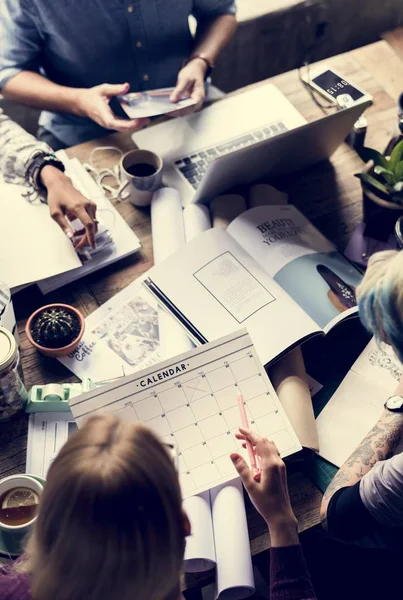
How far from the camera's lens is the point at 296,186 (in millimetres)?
1288

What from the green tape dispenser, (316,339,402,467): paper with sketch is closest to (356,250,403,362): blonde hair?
(316,339,402,467): paper with sketch

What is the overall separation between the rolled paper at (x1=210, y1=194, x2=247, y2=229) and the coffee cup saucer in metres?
0.65

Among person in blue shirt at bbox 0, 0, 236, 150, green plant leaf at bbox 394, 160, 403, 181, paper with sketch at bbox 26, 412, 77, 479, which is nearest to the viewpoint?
paper with sketch at bbox 26, 412, 77, 479

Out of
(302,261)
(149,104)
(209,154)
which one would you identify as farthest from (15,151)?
(302,261)

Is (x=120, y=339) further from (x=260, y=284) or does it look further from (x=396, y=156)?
(x=396, y=156)

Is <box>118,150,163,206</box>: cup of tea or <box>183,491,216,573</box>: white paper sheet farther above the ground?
<box>118,150,163,206</box>: cup of tea

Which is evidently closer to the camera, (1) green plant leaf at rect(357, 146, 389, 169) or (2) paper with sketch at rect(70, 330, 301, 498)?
(2) paper with sketch at rect(70, 330, 301, 498)

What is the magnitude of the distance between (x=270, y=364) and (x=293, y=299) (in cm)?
15

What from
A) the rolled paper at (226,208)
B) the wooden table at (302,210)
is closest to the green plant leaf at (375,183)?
the wooden table at (302,210)

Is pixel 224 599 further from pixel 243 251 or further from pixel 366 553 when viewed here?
pixel 366 553

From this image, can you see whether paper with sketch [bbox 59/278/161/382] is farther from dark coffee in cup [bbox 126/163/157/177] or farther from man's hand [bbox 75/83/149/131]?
man's hand [bbox 75/83/149/131]

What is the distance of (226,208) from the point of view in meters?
1.17

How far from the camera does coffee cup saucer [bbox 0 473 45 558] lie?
80 centimetres

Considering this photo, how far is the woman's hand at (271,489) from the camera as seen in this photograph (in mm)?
848
